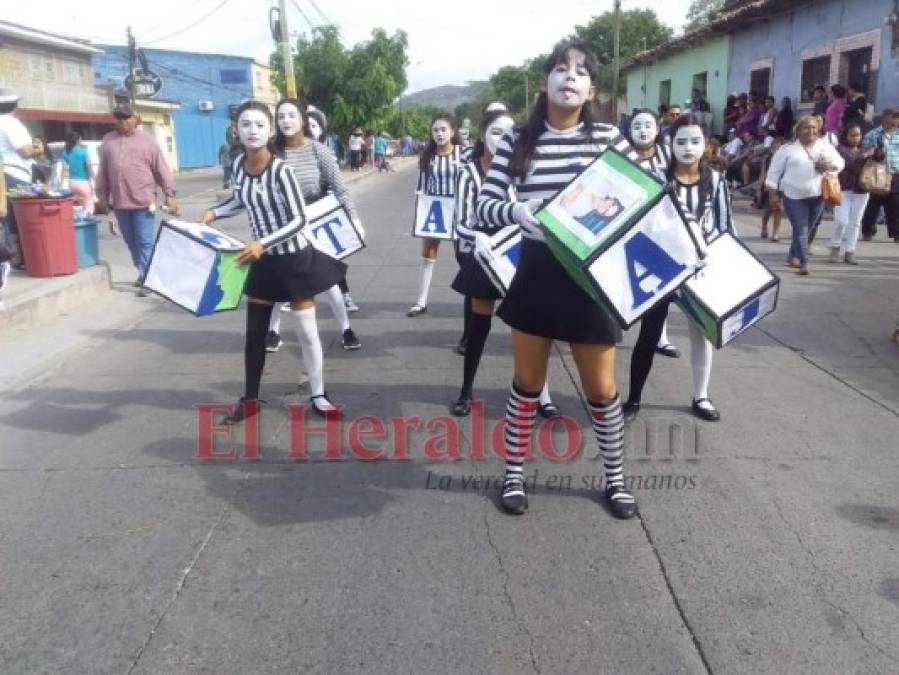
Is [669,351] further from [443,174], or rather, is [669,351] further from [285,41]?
[285,41]

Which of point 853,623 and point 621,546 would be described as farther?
point 621,546

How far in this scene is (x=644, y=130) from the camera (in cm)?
556

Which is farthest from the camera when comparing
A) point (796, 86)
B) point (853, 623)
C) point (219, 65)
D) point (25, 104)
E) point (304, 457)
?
point (219, 65)

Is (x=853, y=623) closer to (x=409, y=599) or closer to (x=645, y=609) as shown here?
(x=645, y=609)

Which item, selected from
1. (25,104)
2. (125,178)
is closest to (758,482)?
(125,178)

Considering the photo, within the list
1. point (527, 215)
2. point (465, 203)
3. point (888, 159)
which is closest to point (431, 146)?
point (465, 203)

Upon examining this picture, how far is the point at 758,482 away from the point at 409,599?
1926 millimetres

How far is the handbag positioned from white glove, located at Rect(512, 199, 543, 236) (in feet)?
27.1

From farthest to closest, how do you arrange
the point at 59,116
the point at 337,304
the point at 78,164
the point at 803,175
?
1. the point at 59,116
2. the point at 78,164
3. the point at 803,175
4. the point at 337,304

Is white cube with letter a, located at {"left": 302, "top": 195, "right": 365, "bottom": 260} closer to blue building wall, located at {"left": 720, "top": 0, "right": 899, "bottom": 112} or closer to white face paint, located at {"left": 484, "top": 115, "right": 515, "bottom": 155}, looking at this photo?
white face paint, located at {"left": 484, "top": 115, "right": 515, "bottom": 155}

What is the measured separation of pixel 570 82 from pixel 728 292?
5.01 feet

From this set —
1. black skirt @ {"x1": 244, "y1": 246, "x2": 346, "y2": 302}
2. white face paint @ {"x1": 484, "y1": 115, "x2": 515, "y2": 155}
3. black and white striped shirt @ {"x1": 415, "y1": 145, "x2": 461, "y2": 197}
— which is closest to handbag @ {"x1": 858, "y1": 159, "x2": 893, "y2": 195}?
Answer: black and white striped shirt @ {"x1": 415, "y1": 145, "x2": 461, "y2": 197}

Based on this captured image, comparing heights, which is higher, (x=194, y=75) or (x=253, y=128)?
(x=194, y=75)

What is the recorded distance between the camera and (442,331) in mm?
7012
